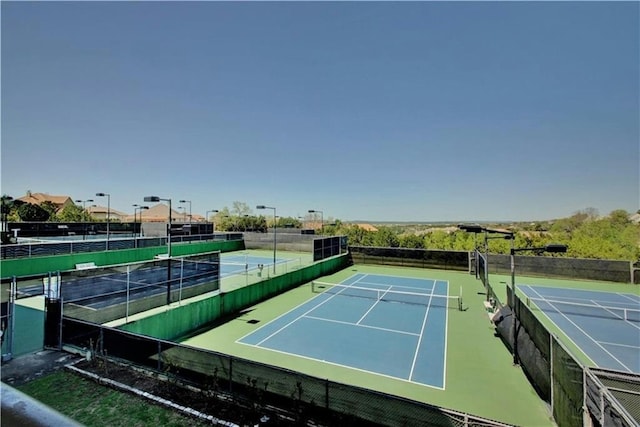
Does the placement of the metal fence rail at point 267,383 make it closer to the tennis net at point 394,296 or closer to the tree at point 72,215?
the tennis net at point 394,296

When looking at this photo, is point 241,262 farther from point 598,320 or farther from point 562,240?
point 562,240

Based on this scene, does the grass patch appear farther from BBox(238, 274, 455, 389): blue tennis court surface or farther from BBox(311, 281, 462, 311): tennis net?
BBox(311, 281, 462, 311): tennis net

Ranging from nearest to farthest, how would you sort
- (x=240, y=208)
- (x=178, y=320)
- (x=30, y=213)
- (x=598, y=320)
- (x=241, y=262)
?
(x=178, y=320), (x=598, y=320), (x=241, y=262), (x=30, y=213), (x=240, y=208)

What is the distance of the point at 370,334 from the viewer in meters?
12.5

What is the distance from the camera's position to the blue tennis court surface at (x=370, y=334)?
10078 mm

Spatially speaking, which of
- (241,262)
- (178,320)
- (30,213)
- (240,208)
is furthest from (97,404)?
(240,208)

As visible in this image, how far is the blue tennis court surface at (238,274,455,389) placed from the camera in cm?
1008

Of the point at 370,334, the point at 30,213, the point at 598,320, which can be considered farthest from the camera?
the point at 30,213

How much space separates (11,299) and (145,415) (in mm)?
5152

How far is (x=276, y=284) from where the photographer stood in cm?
1788

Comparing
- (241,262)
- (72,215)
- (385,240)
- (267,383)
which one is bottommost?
(241,262)

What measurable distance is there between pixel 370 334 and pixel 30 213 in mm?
49670

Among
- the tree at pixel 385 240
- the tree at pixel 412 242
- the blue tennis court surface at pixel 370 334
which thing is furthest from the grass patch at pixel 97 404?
the tree at pixel 385 240

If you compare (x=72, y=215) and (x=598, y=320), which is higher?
(x=72, y=215)
